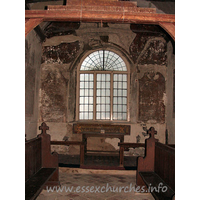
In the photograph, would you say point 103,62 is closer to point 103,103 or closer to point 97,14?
point 103,103

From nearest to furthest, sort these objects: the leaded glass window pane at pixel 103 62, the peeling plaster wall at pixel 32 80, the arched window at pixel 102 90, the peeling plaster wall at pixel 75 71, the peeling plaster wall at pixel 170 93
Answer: the peeling plaster wall at pixel 32 80
the peeling plaster wall at pixel 170 93
the peeling plaster wall at pixel 75 71
the arched window at pixel 102 90
the leaded glass window pane at pixel 103 62

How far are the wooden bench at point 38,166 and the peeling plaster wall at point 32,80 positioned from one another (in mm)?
2427

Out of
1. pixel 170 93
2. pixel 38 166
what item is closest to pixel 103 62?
pixel 170 93

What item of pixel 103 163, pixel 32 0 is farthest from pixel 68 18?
pixel 103 163

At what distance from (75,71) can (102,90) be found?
1310 mm

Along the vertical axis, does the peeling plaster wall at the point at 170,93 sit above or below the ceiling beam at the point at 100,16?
below

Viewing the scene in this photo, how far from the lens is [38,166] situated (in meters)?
4.39

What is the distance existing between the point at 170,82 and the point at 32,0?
17.4ft

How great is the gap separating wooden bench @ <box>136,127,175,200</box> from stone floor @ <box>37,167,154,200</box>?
424 millimetres

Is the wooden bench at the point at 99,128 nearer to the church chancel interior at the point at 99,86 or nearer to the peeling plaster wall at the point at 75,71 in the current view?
the church chancel interior at the point at 99,86

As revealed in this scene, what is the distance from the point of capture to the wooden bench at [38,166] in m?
3.32

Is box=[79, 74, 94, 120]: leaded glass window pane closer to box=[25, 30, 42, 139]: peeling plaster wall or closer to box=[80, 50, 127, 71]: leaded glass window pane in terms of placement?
box=[80, 50, 127, 71]: leaded glass window pane

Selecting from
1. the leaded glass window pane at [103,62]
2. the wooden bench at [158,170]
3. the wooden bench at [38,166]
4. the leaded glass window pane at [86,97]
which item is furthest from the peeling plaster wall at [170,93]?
the wooden bench at [38,166]

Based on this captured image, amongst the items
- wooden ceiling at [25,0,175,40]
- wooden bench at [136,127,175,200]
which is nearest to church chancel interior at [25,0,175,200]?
wooden bench at [136,127,175,200]
